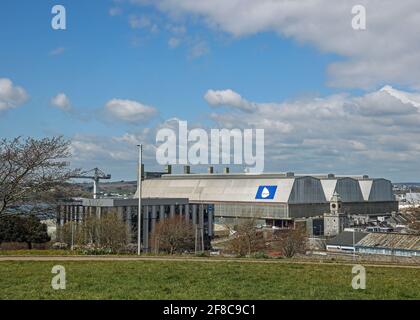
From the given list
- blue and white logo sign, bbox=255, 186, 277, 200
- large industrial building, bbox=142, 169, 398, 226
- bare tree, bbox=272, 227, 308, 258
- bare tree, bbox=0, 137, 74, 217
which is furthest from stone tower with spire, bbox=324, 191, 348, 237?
bare tree, bbox=0, 137, 74, 217

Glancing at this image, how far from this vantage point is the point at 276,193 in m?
125

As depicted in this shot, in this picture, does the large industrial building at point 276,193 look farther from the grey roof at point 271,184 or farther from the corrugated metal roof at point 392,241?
the corrugated metal roof at point 392,241

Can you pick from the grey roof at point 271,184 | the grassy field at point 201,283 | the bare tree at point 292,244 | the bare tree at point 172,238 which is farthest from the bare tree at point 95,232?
the grey roof at point 271,184

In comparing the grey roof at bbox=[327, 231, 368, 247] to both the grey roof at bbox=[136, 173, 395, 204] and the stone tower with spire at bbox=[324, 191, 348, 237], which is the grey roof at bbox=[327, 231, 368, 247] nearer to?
the stone tower with spire at bbox=[324, 191, 348, 237]

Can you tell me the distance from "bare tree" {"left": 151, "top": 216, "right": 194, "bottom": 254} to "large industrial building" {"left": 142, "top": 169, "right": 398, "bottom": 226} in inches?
2264

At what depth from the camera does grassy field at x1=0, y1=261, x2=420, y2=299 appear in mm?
11852

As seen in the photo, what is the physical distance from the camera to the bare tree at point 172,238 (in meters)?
60.1

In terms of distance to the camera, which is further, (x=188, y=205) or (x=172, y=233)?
(x=188, y=205)

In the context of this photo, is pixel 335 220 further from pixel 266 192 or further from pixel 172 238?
pixel 172 238
